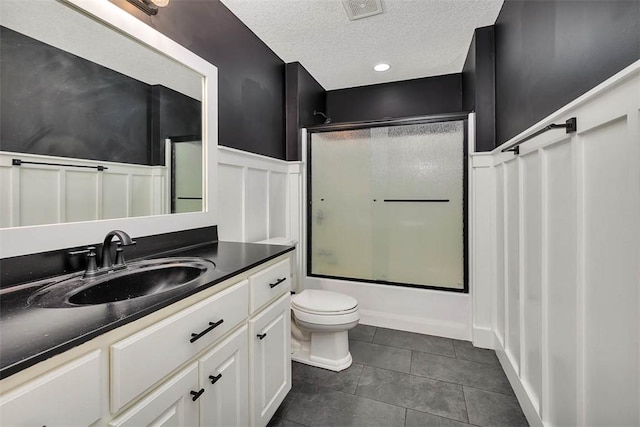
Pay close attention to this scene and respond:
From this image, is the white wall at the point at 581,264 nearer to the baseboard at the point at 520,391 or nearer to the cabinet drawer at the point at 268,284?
the baseboard at the point at 520,391

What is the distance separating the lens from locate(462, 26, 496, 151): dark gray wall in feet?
7.09

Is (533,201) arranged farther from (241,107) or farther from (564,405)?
(241,107)

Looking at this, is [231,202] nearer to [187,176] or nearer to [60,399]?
[187,176]

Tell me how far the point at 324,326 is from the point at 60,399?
4.77 ft

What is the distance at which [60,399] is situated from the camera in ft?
1.85

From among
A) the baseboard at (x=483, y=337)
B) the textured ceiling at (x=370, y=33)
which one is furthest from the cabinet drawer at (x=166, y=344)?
the baseboard at (x=483, y=337)

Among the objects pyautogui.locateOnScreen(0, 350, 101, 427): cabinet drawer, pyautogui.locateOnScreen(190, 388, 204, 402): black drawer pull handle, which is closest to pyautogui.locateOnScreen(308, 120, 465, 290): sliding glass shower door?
pyautogui.locateOnScreen(190, 388, 204, 402): black drawer pull handle

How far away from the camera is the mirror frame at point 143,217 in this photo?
38.2 inches

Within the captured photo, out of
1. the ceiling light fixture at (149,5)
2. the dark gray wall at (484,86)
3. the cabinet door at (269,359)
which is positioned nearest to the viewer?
the cabinet door at (269,359)

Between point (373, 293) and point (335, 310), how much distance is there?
90cm

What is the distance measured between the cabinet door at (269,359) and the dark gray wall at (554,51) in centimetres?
149

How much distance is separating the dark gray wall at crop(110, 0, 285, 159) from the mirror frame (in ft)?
0.23

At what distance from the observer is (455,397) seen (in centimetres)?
165

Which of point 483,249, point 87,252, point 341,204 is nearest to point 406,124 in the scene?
point 341,204
